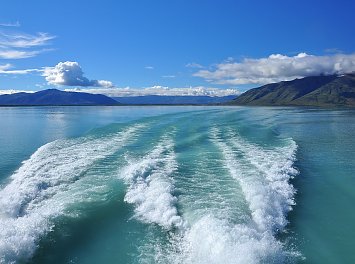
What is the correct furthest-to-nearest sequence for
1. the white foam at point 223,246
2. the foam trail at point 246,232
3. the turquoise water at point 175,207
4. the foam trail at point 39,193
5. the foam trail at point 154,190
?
the foam trail at point 154,190 < the turquoise water at point 175,207 < the foam trail at point 39,193 < the foam trail at point 246,232 < the white foam at point 223,246

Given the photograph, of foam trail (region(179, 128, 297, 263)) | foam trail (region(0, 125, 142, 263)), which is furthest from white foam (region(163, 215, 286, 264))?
foam trail (region(0, 125, 142, 263))

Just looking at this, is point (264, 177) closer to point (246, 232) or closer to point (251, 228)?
point (251, 228)

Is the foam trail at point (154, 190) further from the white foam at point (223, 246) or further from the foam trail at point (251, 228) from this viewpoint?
the foam trail at point (251, 228)

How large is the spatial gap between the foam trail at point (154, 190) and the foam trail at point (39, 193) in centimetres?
258

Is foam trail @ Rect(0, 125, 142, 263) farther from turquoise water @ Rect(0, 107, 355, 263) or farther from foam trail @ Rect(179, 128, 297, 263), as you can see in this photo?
foam trail @ Rect(179, 128, 297, 263)

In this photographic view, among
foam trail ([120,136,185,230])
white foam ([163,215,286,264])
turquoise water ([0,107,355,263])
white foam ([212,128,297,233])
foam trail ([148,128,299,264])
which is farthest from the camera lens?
white foam ([212,128,297,233])

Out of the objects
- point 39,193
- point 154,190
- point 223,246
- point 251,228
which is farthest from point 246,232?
point 39,193

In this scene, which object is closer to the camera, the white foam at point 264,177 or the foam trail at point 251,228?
the foam trail at point 251,228

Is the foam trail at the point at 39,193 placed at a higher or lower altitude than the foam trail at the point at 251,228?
higher

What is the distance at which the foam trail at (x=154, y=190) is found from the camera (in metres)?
14.7

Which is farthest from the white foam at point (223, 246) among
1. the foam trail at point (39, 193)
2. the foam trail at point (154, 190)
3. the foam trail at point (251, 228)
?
the foam trail at point (39, 193)

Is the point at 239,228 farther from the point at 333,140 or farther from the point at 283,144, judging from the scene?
the point at 333,140

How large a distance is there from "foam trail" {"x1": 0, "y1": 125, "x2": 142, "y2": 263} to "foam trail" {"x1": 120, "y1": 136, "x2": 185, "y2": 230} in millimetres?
2578

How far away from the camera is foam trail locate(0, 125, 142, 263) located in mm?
11828
